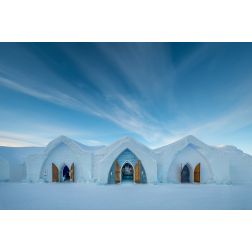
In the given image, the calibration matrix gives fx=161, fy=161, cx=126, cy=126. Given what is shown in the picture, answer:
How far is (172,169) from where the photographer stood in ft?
26.3

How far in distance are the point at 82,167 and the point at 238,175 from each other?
795 centimetres

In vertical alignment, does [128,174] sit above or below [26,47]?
below

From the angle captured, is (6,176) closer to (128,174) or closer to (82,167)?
(82,167)

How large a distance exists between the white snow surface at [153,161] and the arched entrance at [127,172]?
1244 mm

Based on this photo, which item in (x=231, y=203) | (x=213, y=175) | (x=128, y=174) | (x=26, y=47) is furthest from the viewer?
(x=128, y=174)

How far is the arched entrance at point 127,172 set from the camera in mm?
8626

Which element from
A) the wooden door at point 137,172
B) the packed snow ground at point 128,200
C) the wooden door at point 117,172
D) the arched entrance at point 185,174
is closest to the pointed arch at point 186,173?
the arched entrance at point 185,174

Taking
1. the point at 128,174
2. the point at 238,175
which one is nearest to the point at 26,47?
the point at 128,174

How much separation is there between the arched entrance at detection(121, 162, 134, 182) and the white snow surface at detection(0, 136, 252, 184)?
1244 millimetres

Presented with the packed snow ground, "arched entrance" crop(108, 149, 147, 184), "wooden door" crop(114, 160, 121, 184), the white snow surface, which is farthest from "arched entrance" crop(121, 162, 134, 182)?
the packed snow ground

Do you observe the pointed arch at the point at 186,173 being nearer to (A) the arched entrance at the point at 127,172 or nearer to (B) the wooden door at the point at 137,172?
(B) the wooden door at the point at 137,172

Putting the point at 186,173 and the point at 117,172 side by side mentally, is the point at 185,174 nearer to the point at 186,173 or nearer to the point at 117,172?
the point at 186,173

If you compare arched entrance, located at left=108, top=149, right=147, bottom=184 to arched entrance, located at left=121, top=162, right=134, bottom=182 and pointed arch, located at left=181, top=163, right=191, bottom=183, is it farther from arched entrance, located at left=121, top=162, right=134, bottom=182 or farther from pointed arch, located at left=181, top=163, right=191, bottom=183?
pointed arch, located at left=181, top=163, right=191, bottom=183

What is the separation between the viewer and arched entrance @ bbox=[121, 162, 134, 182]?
28.3 ft
